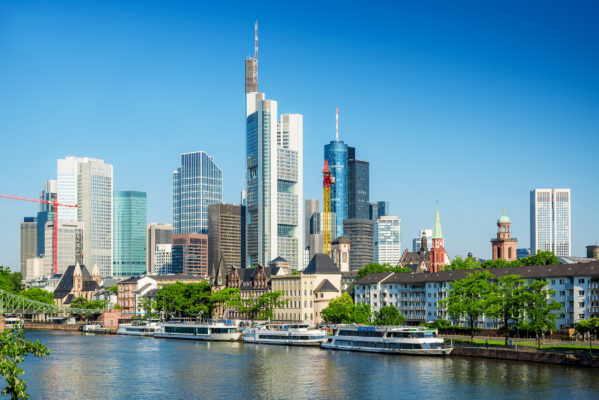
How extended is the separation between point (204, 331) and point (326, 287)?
30263 mm

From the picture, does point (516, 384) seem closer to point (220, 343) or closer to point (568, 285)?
point (568, 285)

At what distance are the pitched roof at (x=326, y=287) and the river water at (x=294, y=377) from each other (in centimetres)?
5235

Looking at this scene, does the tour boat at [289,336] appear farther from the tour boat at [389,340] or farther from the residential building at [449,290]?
the residential building at [449,290]

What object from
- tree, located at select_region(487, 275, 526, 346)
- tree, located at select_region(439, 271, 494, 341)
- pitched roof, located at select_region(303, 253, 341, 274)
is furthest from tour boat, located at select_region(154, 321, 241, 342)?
tree, located at select_region(487, 275, 526, 346)

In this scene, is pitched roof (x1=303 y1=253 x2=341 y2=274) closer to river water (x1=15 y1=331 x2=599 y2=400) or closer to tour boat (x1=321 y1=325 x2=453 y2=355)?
tour boat (x1=321 y1=325 x2=453 y2=355)

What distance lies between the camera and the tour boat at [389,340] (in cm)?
11850

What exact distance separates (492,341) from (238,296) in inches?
3145

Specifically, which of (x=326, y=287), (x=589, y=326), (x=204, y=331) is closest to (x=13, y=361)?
(x=589, y=326)

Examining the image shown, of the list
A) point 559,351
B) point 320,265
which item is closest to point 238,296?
point 320,265

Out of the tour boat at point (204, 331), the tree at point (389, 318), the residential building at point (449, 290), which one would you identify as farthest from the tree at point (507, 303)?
the tour boat at point (204, 331)

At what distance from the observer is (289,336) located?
145375mm

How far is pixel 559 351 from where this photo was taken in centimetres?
10400

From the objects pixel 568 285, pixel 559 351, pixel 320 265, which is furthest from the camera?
pixel 320 265

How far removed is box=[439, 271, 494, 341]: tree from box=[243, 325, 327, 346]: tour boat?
2270 centimetres
